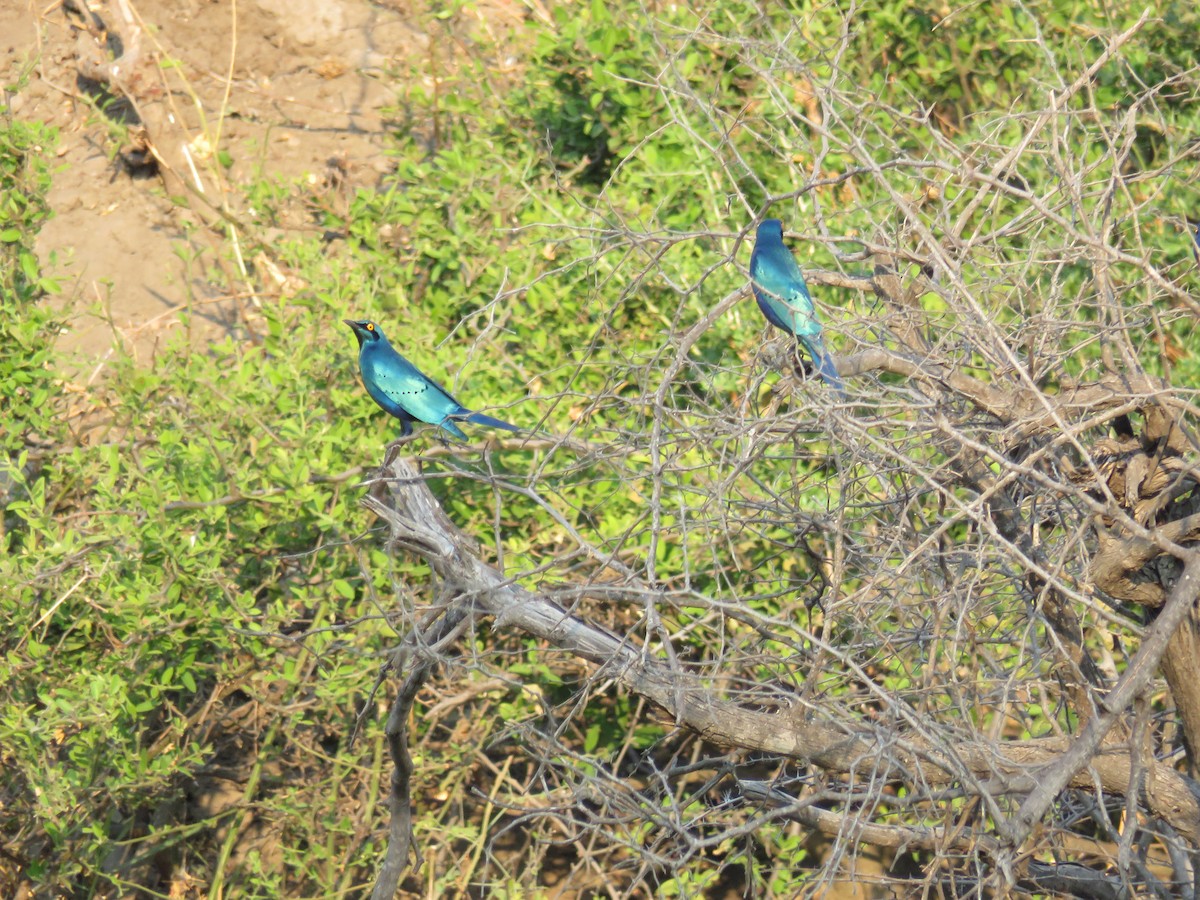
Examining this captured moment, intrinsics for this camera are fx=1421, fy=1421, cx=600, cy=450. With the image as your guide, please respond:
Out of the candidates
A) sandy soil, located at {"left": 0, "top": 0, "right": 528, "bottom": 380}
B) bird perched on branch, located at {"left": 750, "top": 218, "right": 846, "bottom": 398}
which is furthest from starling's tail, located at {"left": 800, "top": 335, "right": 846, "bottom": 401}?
sandy soil, located at {"left": 0, "top": 0, "right": 528, "bottom": 380}

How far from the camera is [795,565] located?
5.64 m

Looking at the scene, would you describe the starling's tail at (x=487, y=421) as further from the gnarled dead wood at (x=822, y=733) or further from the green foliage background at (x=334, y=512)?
the gnarled dead wood at (x=822, y=733)

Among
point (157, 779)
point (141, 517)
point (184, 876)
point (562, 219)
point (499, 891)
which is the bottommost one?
point (184, 876)

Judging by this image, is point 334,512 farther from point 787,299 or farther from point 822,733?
point 822,733

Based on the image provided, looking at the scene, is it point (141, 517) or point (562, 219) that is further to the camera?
point (562, 219)

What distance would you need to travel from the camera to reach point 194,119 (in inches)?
305

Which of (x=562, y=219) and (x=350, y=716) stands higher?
(x=562, y=219)

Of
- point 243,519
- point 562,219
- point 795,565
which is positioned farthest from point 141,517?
point 795,565

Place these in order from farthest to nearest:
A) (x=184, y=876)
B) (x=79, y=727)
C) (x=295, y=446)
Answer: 1. (x=184, y=876)
2. (x=295, y=446)
3. (x=79, y=727)

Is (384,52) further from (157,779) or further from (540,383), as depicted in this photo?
(157,779)

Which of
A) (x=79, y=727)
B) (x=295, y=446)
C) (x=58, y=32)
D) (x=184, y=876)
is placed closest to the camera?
(x=79, y=727)

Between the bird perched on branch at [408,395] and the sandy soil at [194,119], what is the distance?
2156mm

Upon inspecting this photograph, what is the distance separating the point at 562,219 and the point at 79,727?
2.65 metres

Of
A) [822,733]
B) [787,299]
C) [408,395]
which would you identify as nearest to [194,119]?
[408,395]
